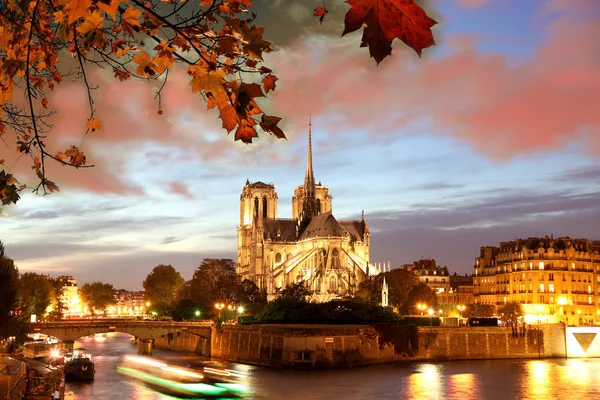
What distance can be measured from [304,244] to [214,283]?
18.5 metres

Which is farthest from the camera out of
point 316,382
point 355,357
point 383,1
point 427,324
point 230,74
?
point 427,324

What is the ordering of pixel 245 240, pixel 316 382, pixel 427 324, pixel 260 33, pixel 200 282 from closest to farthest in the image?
1. pixel 260 33
2. pixel 316 382
3. pixel 427 324
4. pixel 200 282
5. pixel 245 240

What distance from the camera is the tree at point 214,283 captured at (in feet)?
314

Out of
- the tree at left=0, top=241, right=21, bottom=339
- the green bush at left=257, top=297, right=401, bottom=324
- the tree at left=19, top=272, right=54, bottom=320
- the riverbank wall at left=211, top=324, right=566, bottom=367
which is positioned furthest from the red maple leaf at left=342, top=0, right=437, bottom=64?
the tree at left=19, top=272, right=54, bottom=320

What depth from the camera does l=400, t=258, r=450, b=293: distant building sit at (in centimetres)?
12010

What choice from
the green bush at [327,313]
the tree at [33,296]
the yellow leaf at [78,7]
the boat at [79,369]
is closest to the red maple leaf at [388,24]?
the yellow leaf at [78,7]

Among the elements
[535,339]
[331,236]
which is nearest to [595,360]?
[535,339]

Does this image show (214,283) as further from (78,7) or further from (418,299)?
(78,7)

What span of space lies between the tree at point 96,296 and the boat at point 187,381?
11765cm

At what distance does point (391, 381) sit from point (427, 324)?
22259 millimetres

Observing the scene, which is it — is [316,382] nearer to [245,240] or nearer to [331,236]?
[331,236]

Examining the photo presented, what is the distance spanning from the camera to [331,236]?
348ft

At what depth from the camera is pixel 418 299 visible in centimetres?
8419

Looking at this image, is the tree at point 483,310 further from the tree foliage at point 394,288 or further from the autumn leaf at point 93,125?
the autumn leaf at point 93,125
